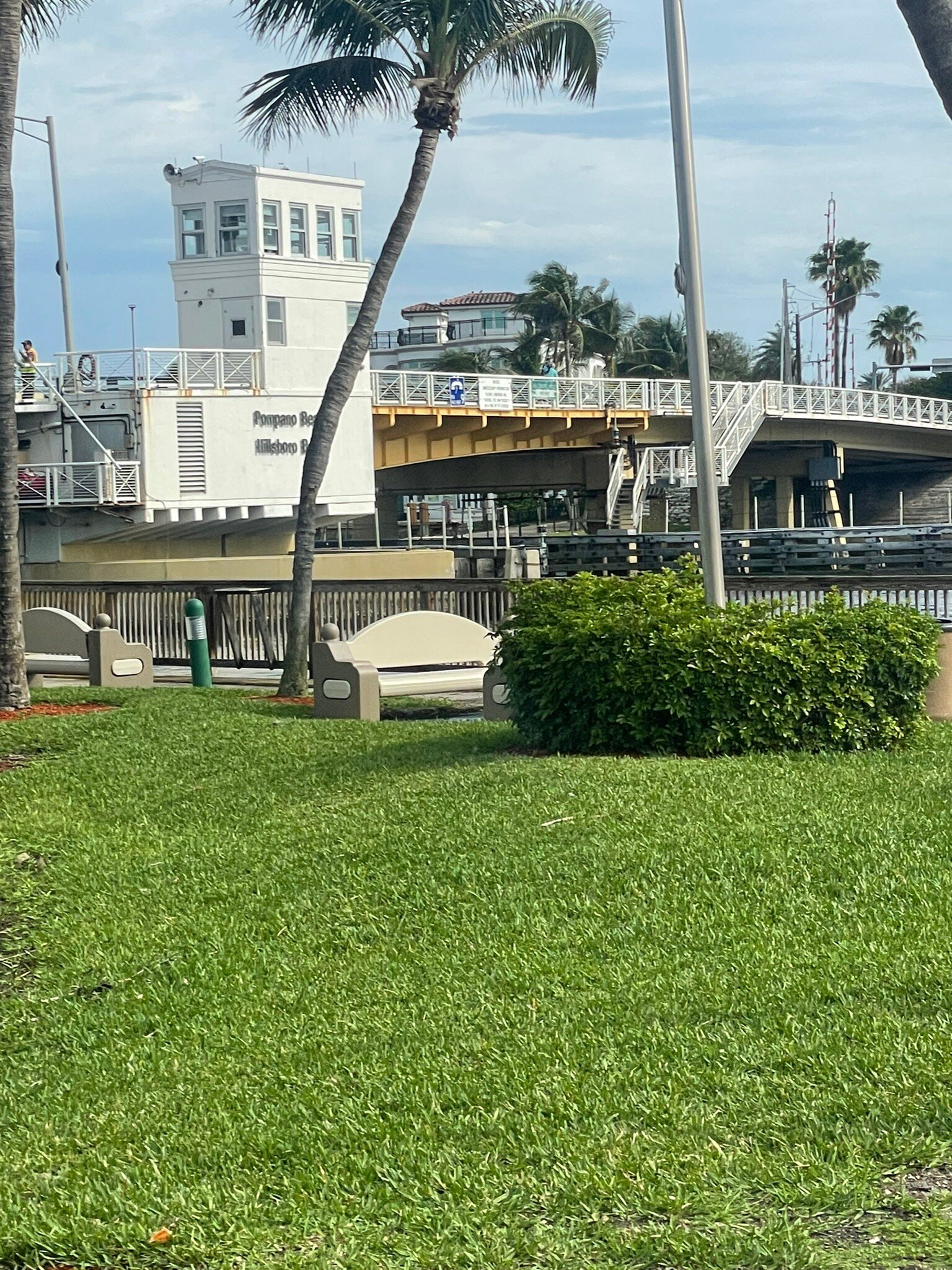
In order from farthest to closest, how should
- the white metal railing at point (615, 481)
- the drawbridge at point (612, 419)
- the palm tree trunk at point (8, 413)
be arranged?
the white metal railing at point (615, 481) < the drawbridge at point (612, 419) < the palm tree trunk at point (8, 413)

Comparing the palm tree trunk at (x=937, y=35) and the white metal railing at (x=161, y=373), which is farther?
the white metal railing at (x=161, y=373)

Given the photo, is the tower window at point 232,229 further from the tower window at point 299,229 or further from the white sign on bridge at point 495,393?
the white sign on bridge at point 495,393

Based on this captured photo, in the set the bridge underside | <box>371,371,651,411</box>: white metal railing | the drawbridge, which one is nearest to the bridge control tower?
<box>371,371,651,411</box>: white metal railing

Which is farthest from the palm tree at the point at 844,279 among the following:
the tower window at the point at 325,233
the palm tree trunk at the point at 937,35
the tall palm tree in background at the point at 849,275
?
the palm tree trunk at the point at 937,35

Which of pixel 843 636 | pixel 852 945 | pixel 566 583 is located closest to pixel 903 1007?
pixel 852 945

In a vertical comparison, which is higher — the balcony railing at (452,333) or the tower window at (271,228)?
the balcony railing at (452,333)

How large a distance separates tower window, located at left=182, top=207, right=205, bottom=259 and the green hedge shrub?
38.8m

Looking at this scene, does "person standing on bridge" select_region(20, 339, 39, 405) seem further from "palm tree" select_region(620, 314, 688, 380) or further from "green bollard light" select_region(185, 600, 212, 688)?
"palm tree" select_region(620, 314, 688, 380)

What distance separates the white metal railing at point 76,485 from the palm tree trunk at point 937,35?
3170cm

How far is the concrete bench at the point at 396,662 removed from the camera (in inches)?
537

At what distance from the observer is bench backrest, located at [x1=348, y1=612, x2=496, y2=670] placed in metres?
16.2

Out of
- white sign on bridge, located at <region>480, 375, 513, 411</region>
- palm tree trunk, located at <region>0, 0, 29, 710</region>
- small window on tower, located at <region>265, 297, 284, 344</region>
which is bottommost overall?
palm tree trunk, located at <region>0, 0, 29, 710</region>

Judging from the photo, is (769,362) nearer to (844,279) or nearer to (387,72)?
(844,279)

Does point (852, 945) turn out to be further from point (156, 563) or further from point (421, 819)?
point (156, 563)
